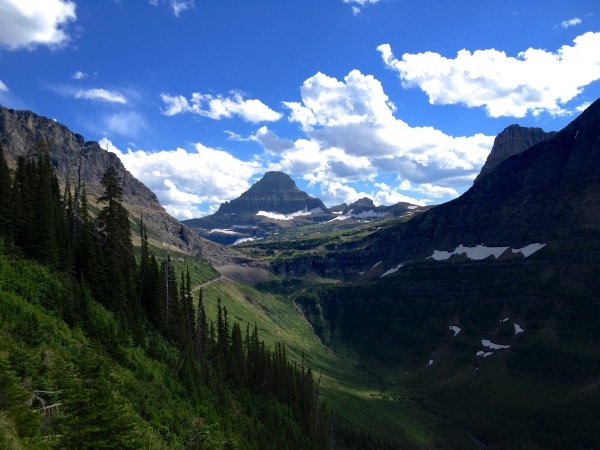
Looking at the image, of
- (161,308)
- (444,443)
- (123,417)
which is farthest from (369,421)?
(123,417)

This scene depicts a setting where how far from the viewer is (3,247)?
52875 millimetres

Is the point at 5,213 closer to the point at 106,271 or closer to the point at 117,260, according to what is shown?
the point at 106,271

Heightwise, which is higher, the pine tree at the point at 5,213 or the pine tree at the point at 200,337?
the pine tree at the point at 5,213

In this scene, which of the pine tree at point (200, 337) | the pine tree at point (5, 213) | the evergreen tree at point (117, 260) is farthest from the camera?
the pine tree at point (200, 337)

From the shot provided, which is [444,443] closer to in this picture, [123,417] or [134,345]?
[134,345]

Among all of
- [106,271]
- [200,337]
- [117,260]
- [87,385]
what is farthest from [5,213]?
[200,337]

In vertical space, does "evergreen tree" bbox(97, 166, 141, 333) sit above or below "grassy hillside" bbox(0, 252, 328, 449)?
above

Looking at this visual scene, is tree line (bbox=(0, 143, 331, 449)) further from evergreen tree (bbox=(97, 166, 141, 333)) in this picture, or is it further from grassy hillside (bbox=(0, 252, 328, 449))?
grassy hillside (bbox=(0, 252, 328, 449))

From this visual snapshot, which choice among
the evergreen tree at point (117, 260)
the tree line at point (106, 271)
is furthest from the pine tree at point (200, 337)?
A: the evergreen tree at point (117, 260)

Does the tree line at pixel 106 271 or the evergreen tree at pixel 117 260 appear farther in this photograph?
the evergreen tree at pixel 117 260

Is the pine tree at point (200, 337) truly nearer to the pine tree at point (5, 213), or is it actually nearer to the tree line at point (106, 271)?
the tree line at point (106, 271)

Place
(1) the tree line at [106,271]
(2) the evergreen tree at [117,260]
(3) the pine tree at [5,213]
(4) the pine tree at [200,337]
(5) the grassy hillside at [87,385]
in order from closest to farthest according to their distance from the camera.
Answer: (5) the grassy hillside at [87,385], (3) the pine tree at [5,213], (1) the tree line at [106,271], (2) the evergreen tree at [117,260], (4) the pine tree at [200,337]

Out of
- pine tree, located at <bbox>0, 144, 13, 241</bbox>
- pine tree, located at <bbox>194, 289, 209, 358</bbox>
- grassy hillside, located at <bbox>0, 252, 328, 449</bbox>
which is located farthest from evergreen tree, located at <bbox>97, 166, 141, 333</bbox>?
pine tree, located at <bbox>194, 289, 209, 358</bbox>

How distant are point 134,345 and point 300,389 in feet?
236
